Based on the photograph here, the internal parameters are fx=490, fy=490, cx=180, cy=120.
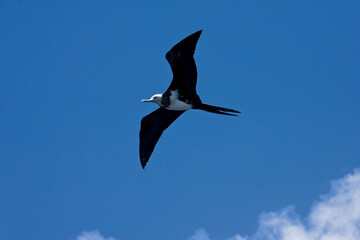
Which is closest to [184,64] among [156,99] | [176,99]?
[176,99]

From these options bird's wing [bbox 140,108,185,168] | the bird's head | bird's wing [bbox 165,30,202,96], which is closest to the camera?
bird's wing [bbox 165,30,202,96]

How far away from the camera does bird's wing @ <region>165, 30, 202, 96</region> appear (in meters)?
10.9

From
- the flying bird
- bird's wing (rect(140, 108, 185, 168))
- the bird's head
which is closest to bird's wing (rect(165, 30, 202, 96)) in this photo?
the flying bird

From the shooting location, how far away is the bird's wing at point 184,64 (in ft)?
35.8

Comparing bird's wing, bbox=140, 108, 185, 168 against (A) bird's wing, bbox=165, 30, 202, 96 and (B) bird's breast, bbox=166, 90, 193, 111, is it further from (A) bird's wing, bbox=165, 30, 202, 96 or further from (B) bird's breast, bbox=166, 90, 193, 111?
(A) bird's wing, bbox=165, 30, 202, 96

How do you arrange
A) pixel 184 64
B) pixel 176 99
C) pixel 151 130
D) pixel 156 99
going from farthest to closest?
pixel 151 130
pixel 156 99
pixel 176 99
pixel 184 64

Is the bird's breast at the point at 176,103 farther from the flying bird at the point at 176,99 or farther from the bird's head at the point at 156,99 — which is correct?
the bird's head at the point at 156,99


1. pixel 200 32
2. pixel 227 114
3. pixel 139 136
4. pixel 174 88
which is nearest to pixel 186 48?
pixel 200 32

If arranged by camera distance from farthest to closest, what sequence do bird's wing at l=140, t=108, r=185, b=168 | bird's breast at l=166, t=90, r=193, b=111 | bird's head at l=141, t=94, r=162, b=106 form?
1. bird's wing at l=140, t=108, r=185, b=168
2. bird's head at l=141, t=94, r=162, b=106
3. bird's breast at l=166, t=90, r=193, b=111

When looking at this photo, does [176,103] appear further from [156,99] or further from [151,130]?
[151,130]

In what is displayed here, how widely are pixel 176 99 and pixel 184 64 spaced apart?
3.81ft

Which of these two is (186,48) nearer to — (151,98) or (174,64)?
(174,64)

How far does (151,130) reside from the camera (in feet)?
43.7

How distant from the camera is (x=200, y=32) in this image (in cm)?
1070
